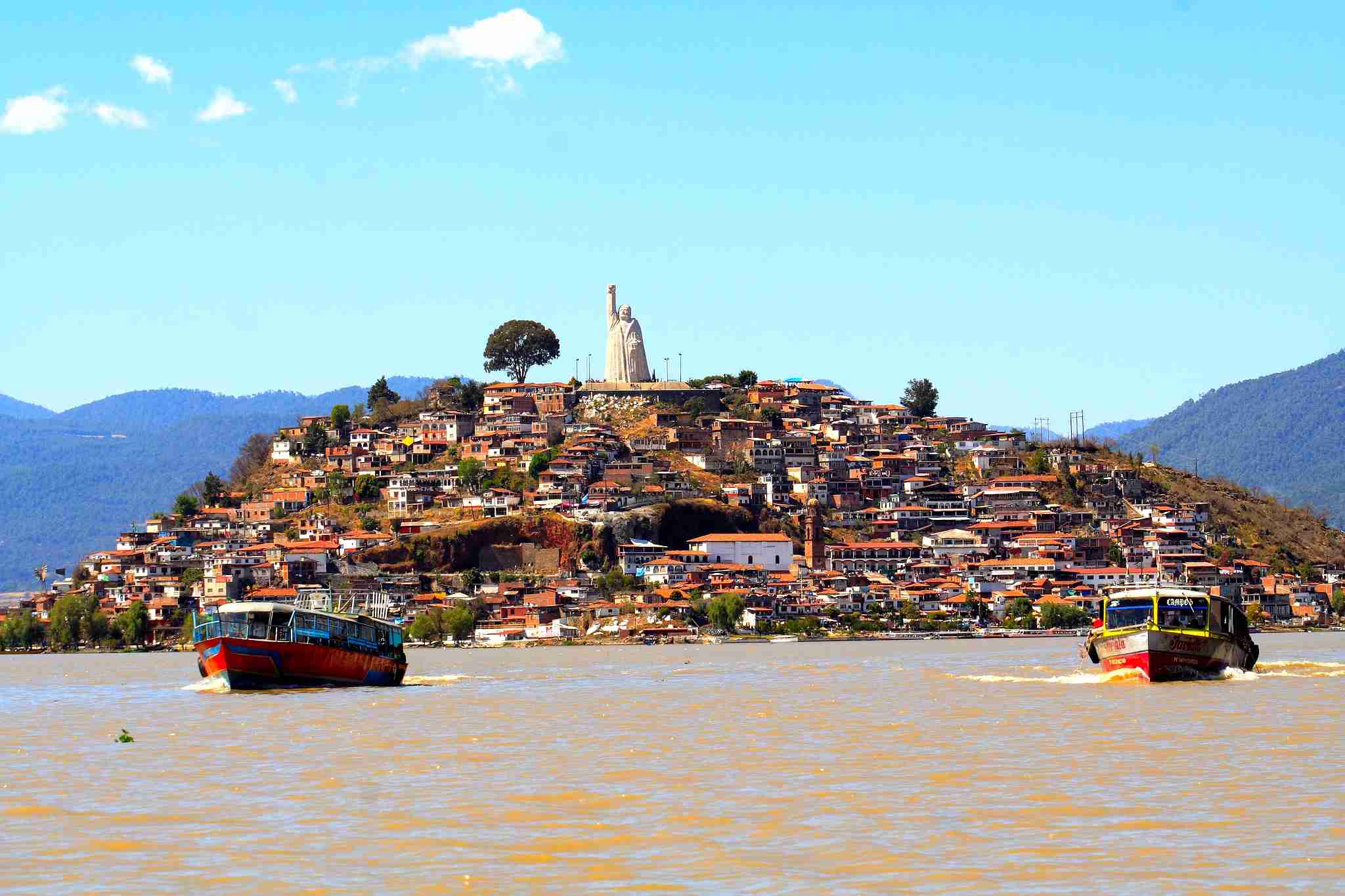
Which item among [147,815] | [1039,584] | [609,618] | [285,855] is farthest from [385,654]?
[1039,584]

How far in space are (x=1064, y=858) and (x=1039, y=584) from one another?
5655 inches

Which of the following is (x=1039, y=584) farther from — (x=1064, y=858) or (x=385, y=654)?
(x=1064, y=858)

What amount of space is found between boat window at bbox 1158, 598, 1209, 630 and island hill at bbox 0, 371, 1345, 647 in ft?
286

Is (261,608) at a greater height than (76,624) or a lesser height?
greater

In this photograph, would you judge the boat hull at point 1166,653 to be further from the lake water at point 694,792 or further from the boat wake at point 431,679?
the boat wake at point 431,679

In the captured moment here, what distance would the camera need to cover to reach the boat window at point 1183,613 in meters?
63.9

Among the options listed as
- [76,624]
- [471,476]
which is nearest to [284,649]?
[76,624]

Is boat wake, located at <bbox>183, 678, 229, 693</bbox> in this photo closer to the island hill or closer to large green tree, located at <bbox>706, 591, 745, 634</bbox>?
the island hill

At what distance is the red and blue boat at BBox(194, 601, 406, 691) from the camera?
224 ft

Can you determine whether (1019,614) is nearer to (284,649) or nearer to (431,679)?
(431,679)

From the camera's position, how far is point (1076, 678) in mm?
69812

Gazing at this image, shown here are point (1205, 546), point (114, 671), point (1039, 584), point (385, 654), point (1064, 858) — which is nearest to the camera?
point (1064, 858)

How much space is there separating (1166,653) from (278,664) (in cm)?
3092

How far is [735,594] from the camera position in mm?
157500
